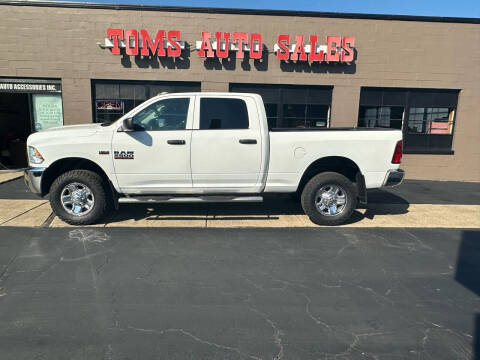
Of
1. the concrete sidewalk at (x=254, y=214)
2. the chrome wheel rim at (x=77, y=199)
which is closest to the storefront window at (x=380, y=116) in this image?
the concrete sidewalk at (x=254, y=214)

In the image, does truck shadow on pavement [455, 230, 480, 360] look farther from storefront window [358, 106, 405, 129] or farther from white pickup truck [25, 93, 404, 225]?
storefront window [358, 106, 405, 129]

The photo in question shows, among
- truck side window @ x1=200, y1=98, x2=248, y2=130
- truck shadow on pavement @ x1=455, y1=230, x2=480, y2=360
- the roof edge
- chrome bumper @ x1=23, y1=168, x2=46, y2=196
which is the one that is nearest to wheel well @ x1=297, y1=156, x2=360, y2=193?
truck side window @ x1=200, y1=98, x2=248, y2=130

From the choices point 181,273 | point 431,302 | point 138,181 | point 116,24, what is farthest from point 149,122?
point 116,24

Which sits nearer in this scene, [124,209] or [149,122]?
[149,122]

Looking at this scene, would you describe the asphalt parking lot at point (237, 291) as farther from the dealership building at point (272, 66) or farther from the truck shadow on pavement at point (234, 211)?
the dealership building at point (272, 66)

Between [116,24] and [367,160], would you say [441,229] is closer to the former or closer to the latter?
[367,160]

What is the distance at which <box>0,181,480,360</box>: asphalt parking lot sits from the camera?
257cm

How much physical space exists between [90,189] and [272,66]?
6.84m

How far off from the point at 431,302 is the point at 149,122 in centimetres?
444

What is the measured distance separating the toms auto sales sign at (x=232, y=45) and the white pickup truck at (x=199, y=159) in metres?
4.88

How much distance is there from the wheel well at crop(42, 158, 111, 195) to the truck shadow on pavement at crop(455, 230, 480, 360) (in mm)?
5106

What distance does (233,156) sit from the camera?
17.3 feet

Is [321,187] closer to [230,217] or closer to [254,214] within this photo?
[254,214]

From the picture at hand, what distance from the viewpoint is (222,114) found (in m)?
5.33
